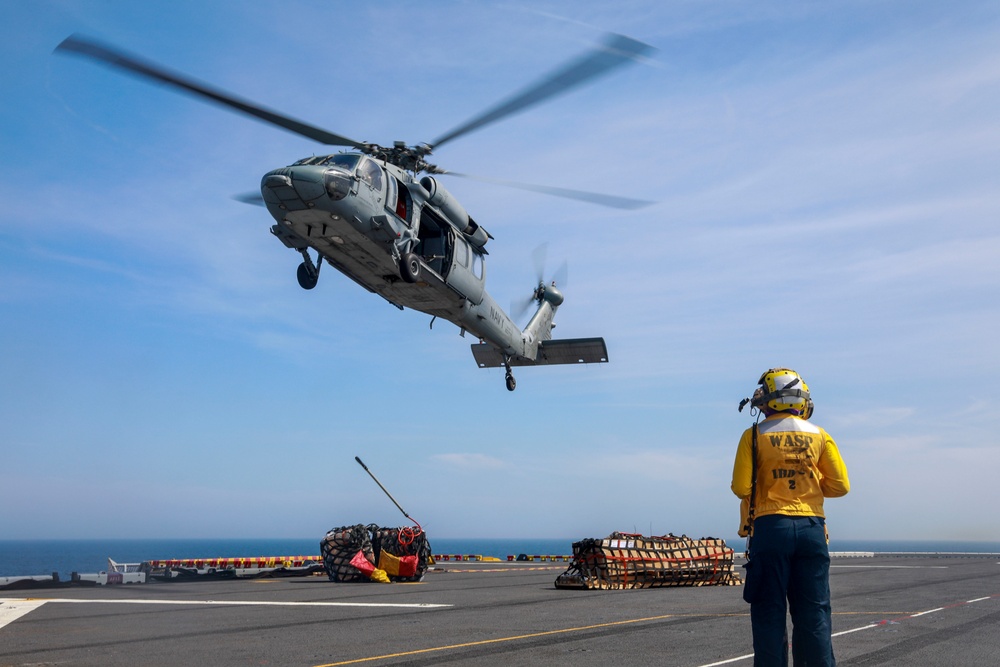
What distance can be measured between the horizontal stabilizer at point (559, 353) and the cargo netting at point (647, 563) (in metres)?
10.1

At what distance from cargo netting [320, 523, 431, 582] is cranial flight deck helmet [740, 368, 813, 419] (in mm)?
18511

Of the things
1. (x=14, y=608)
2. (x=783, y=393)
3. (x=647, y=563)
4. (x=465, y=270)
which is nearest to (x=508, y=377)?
(x=465, y=270)

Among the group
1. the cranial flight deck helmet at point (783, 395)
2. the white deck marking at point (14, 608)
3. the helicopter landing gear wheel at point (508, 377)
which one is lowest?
the white deck marking at point (14, 608)

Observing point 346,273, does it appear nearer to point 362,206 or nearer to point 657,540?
point 362,206

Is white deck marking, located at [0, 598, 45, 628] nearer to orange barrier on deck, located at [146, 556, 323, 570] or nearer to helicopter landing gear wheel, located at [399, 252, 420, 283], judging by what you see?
orange barrier on deck, located at [146, 556, 323, 570]

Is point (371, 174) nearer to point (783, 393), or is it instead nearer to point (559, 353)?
point (559, 353)

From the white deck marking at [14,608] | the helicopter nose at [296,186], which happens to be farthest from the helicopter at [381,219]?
the white deck marking at [14,608]

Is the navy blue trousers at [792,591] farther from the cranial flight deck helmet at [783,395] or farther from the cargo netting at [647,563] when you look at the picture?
the cargo netting at [647,563]

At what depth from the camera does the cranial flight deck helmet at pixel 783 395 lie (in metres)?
7.30

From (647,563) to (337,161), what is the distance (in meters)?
12.9

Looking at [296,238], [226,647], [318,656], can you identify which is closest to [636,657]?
[318,656]

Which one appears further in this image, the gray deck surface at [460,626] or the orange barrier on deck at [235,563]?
the orange barrier on deck at [235,563]

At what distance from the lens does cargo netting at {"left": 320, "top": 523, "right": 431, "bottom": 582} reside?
79.4 feet

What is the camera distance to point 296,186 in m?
20.9
